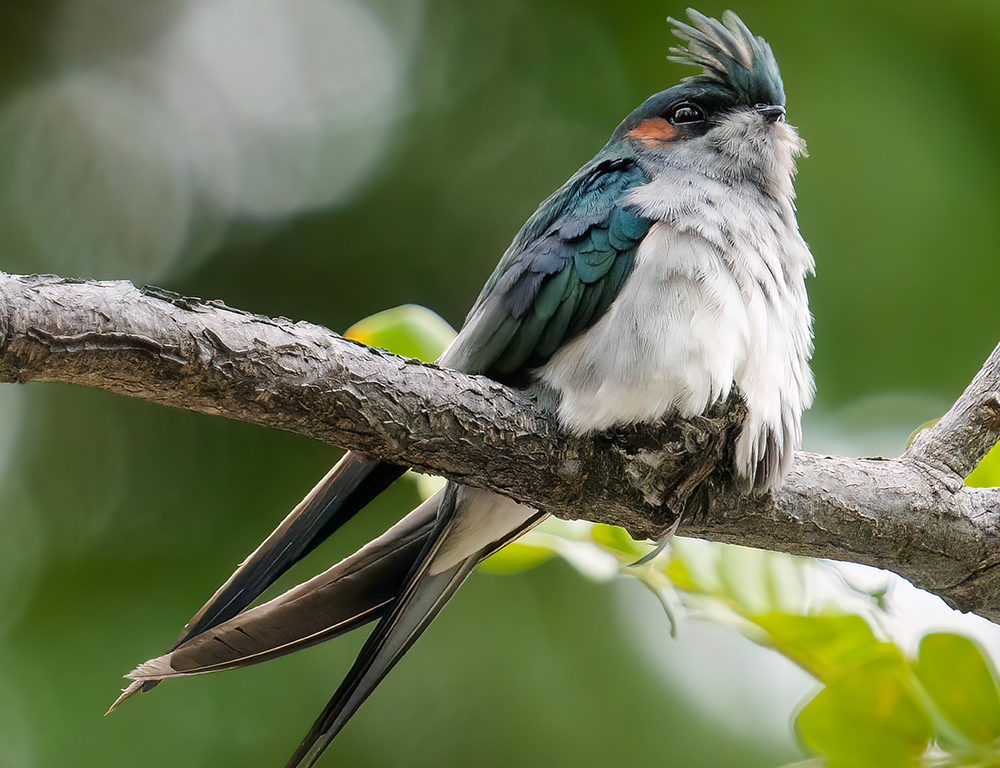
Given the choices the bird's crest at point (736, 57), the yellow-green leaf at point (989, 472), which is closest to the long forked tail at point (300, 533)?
the bird's crest at point (736, 57)

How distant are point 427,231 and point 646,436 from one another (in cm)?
271

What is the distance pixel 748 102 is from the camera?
167 centimetres

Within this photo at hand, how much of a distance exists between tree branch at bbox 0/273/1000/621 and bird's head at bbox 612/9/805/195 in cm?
59

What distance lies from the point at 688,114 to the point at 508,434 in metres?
0.94

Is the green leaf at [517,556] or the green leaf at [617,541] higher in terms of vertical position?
the green leaf at [617,541]

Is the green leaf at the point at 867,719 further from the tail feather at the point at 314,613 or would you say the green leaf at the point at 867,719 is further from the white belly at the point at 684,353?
the tail feather at the point at 314,613

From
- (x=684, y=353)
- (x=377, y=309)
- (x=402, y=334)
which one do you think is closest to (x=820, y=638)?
(x=684, y=353)

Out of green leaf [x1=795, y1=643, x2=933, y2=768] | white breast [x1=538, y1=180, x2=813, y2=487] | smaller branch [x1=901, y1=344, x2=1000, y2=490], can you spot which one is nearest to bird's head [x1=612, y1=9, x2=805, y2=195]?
white breast [x1=538, y1=180, x2=813, y2=487]

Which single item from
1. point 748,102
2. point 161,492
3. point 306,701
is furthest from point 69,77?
point 748,102

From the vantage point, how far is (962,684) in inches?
43.5

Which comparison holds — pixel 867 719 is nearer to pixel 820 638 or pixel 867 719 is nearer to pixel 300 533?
pixel 820 638

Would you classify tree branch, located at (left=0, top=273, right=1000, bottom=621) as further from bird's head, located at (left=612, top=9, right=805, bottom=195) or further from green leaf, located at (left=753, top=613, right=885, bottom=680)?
bird's head, located at (left=612, top=9, right=805, bottom=195)

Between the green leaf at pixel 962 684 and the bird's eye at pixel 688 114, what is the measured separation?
1099 millimetres

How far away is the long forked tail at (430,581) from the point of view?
132 cm
